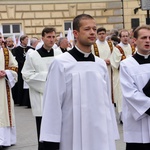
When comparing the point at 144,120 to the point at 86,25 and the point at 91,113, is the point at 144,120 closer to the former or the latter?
the point at 91,113

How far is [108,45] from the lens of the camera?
9.74m

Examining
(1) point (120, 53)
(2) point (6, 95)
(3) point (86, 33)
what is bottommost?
(2) point (6, 95)

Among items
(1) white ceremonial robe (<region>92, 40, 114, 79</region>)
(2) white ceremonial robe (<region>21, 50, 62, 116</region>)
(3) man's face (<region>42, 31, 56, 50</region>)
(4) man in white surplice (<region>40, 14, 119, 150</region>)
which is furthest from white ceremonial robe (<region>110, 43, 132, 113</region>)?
(4) man in white surplice (<region>40, 14, 119, 150</region>)

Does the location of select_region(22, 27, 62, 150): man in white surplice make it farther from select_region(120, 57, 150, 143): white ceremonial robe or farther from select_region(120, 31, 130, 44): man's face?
select_region(120, 31, 130, 44): man's face

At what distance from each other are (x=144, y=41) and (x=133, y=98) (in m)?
0.62

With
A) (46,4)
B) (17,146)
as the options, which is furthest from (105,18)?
(17,146)

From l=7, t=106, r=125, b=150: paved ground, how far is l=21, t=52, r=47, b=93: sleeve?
1.12 metres

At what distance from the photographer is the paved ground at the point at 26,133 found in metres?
7.32

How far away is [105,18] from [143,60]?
70.0 ft

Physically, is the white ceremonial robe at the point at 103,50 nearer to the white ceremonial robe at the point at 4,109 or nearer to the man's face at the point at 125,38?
the man's face at the point at 125,38

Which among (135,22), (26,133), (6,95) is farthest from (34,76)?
(135,22)

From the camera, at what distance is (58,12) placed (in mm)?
24734

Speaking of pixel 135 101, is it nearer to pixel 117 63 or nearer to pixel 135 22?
pixel 117 63

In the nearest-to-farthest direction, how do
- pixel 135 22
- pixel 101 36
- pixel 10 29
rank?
1. pixel 101 36
2. pixel 10 29
3. pixel 135 22
